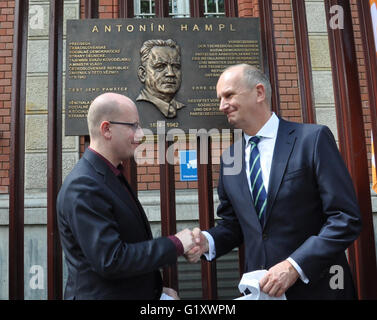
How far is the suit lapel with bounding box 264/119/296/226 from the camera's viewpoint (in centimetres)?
190

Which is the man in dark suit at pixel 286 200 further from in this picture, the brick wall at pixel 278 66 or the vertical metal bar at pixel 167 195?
the brick wall at pixel 278 66

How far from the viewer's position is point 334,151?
1.89 m

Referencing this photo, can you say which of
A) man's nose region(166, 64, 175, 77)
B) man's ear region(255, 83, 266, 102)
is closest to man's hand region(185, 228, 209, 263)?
man's ear region(255, 83, 266, 102)

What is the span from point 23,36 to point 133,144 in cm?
150

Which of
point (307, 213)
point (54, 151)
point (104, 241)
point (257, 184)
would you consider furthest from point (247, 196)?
point (54, 151)

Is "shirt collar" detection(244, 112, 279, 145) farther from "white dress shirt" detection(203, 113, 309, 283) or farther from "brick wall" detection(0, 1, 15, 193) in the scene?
"brick wall" detection(0, 1, 15, 193)

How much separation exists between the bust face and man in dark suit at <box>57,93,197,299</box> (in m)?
0.79

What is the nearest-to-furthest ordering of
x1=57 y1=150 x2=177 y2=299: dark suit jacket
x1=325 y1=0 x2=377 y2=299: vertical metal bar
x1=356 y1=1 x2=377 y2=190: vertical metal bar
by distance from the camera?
x1=57 y1=150 x2=177 y2=299: dark suit jacket, x1=325 y1=0 x2=377 y2=299: vertical metal bar, x1=356 y1=1 x2=377 y2=190: vertical metal bar

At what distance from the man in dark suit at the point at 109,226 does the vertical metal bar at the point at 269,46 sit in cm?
126

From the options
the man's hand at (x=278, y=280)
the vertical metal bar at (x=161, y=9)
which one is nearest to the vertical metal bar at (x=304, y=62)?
the vertical metal bar at (x=161, y=9)

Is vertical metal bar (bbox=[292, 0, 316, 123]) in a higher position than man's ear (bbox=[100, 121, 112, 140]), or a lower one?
higher

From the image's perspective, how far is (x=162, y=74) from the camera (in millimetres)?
2672

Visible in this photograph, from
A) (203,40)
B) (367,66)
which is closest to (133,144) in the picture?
(203,40)
